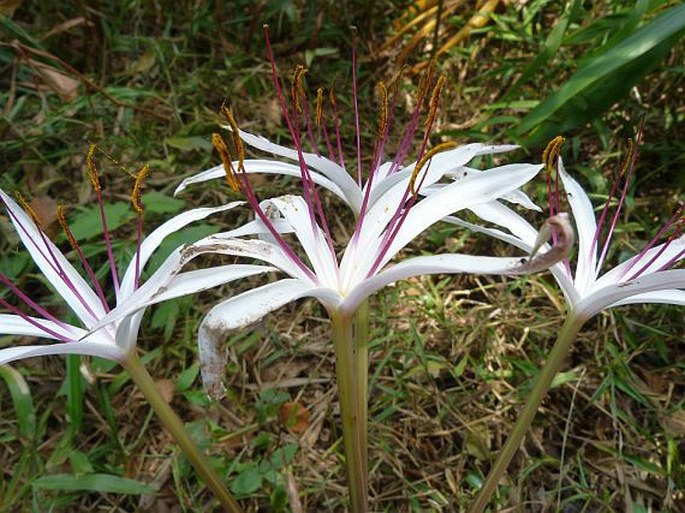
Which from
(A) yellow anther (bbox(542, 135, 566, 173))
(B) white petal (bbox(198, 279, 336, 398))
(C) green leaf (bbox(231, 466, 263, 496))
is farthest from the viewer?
(C) green leaf (bbox(231, 466, 263, 496))

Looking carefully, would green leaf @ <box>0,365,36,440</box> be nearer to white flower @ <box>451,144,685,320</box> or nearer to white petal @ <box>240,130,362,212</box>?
white petal @ <box>240,130,362,212</box>

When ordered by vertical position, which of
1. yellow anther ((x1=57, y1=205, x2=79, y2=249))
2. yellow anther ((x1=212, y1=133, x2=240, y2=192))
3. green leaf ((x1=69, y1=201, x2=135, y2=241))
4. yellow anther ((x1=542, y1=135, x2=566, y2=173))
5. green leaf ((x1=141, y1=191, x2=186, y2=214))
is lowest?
yellow anther ((x1=212, y1=133, x2=240, y2=192))

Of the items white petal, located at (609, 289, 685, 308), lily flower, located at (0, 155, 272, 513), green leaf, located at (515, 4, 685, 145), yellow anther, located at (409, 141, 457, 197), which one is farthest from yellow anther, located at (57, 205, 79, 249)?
green leaf, located at (515, 4, 685, 145)

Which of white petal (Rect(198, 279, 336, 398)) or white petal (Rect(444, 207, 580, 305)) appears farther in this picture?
white petal (Rect(444, 207, 580, 305))

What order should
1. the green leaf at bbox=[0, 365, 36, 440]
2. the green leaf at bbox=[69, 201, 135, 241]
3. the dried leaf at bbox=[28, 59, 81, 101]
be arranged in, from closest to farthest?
the green leaf at bbox=[0, 365, 36, 440]
the green leaf at bbox=[69, 201, 135, 241]
the dried leaf at bbox=[28, 59, 81, 101]

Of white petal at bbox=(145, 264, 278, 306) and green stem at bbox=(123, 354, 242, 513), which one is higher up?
white petal at bbox=(145, 264, 278, 306)

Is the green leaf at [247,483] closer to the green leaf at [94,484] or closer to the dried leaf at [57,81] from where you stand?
the green leaf at [94,484]

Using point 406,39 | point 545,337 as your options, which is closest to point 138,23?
point 406,39
